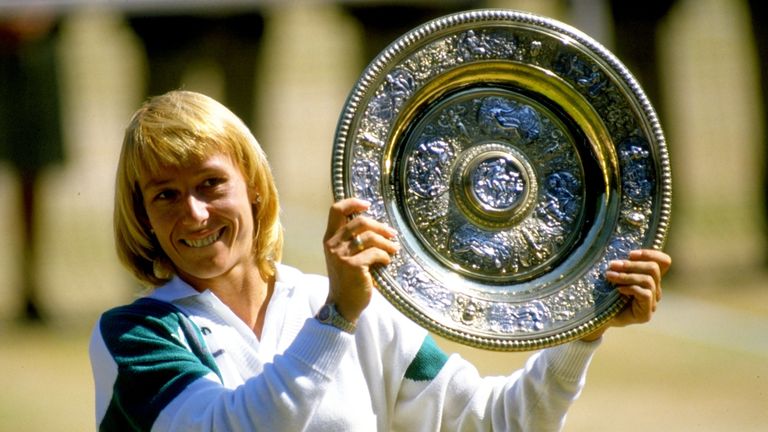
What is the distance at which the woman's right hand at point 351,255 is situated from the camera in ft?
8.17

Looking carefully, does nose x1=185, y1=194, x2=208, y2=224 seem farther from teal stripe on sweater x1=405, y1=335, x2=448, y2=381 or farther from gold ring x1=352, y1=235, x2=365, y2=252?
teal stripe on sweater x1=405, y1=335, x2=448, y2=381

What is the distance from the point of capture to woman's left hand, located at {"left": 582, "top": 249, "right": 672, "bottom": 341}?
266 centimetres

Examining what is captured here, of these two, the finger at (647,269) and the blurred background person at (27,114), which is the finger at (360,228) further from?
the blurred background person at (27,114)

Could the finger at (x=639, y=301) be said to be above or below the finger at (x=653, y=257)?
below

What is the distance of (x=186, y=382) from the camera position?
256 cm

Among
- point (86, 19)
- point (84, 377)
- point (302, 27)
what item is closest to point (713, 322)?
point (84, 377)

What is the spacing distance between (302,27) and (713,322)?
3839 millimetres

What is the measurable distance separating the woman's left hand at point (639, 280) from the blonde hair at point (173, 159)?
0.65 metres

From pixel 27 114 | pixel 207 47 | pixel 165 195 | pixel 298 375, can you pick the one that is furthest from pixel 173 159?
pixel 207 47

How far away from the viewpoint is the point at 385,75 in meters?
2.69

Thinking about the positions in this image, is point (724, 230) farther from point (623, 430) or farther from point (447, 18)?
point (447, 18)

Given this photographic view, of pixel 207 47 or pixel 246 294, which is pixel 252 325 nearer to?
pixel 246 294

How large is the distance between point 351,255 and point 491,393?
544 mm

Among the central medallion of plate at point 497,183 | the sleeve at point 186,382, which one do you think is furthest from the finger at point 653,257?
the sleeve at point 186,382
